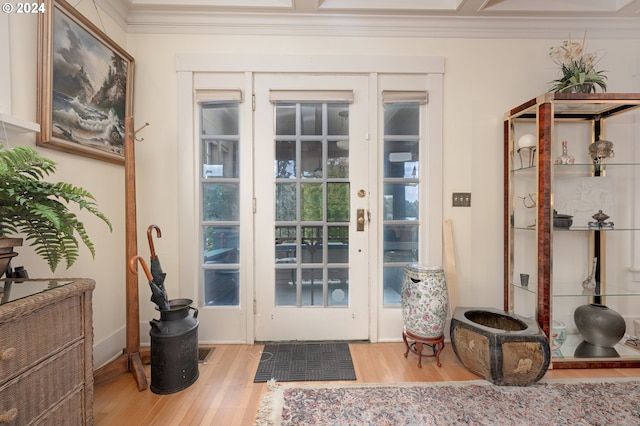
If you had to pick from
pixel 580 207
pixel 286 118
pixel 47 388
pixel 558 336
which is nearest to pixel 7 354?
pixel 47 388

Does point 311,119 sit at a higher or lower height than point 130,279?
higher

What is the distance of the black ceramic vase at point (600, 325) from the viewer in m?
1.99

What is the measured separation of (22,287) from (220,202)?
1.31 m

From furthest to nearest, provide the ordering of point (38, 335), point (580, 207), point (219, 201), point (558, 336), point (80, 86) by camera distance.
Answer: point (219, 201) → point (580, 207) → point (558, 336) → point (80, 86) → point (38, 335)

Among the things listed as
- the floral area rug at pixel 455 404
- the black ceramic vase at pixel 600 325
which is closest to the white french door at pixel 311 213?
the floral area rug at pixel 455 404

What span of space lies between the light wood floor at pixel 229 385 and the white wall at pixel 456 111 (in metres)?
0.58

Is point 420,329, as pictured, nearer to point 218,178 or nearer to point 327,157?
point 327,157

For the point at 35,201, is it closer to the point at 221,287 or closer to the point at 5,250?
the point at 5,250

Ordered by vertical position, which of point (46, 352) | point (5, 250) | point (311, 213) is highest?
point (311, 213)

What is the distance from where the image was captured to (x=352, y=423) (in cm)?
144

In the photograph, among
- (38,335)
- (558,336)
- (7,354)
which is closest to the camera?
(7,354)

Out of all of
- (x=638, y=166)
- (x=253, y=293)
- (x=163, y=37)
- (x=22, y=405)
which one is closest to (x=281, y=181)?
(x=253, y=293)

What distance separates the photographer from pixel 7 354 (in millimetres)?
878

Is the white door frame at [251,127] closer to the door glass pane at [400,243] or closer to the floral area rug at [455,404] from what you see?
the door glass pane at [400,243]
